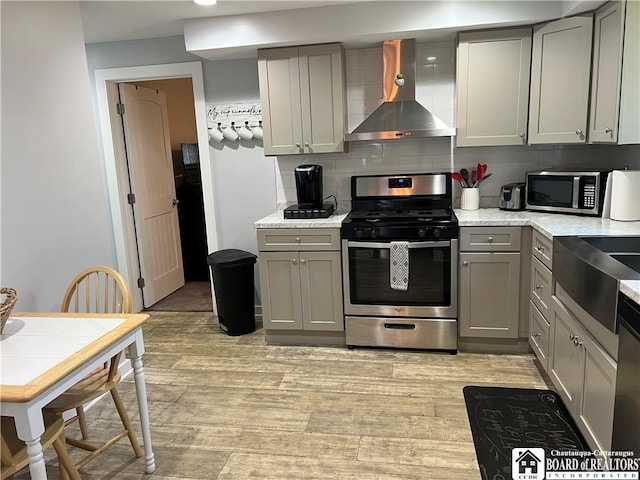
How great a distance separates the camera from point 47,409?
1.96 metres

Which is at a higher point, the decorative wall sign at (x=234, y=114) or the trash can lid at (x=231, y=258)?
the decorative wall sign at (x=234, y=114)

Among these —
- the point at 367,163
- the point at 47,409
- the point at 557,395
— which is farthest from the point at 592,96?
the point at 47,409

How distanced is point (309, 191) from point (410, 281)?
1040 mm

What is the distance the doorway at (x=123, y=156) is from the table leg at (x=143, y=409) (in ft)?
7.03

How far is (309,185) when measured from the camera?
363 centimetres

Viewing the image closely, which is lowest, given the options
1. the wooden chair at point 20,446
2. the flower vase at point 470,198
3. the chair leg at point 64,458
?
the chair leg at point 64,458

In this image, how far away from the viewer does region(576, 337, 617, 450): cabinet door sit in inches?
73.1

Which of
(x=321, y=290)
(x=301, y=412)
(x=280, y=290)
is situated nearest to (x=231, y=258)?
(x=280, y=290)

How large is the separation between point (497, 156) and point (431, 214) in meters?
0.76

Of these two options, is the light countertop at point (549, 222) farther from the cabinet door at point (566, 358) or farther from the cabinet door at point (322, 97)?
the cabinet door at point (322, 97)

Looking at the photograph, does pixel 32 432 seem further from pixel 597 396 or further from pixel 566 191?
pixel 566 191

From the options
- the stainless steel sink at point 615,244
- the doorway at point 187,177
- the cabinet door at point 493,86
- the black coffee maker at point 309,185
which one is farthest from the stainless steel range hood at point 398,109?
the doorway at point 187,177

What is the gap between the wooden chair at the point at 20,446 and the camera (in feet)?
5.33

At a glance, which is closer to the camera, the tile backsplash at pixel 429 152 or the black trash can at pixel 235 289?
the tile backsplash at pixel 429 152
